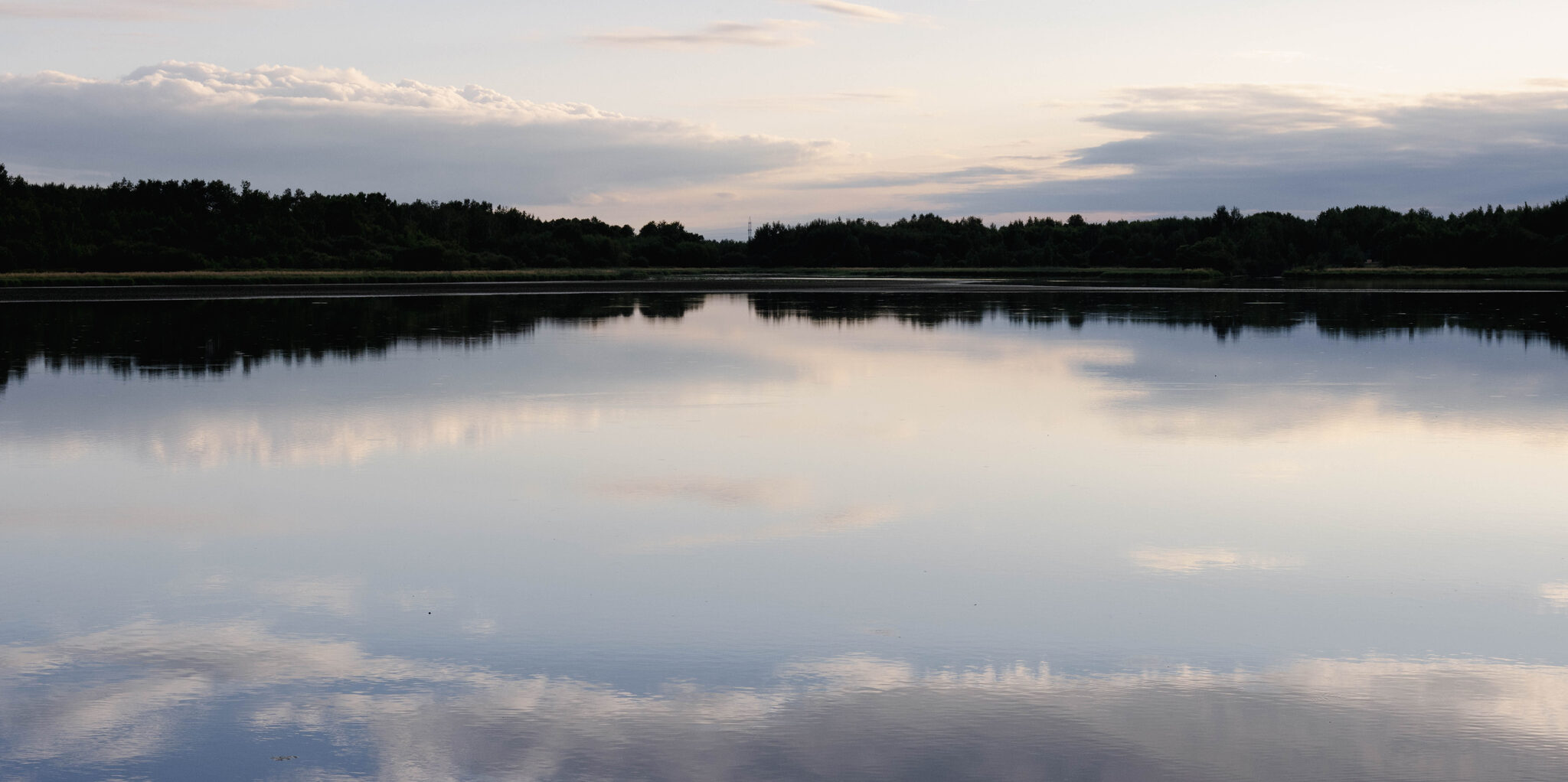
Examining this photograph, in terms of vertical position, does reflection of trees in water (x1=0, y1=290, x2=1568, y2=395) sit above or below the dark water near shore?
above

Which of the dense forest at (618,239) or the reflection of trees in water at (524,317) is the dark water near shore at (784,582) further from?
the dense forest at (618,239)

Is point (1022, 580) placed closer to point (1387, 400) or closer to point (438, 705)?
point (438, 705)

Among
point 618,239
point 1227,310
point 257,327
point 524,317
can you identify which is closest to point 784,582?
point 257,327

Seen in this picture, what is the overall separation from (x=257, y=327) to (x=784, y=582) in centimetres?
2888

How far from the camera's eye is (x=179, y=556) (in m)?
8.80

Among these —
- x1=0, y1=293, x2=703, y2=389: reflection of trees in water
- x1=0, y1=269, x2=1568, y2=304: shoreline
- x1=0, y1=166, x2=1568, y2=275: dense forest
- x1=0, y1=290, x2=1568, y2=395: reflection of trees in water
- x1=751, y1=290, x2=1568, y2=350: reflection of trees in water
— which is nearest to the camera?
x1=0, y1=293, x2=703, y2=389: reflection of trees in water

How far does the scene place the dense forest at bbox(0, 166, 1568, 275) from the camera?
334ft

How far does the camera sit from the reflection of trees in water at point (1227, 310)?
111 ft

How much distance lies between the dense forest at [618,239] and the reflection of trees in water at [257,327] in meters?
58.8

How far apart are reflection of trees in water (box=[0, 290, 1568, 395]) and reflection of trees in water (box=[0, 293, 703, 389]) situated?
0.06 meters

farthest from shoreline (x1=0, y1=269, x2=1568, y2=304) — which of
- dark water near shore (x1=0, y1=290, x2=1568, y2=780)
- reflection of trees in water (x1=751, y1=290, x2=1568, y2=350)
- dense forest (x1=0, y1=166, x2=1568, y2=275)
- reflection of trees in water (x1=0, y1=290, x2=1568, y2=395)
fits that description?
dark water near shore (x1=0, y1=290, x2=1568, y2=780)

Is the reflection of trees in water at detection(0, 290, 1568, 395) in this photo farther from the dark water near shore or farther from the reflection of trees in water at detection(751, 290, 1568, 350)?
the dark water near shore

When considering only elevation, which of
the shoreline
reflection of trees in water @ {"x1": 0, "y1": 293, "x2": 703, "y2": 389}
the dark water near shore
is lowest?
the dark water near shore

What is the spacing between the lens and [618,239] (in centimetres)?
14262
